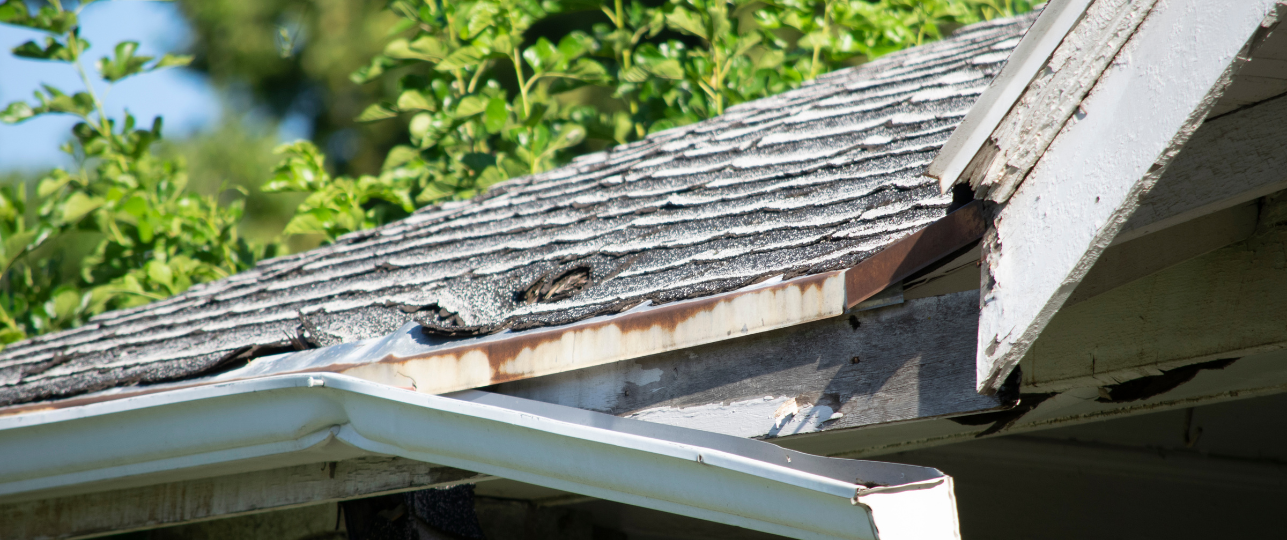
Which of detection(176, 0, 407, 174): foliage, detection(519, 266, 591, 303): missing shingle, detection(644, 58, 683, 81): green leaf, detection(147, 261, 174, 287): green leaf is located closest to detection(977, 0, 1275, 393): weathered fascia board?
detection(519, 266, 591, 303): missing shingle

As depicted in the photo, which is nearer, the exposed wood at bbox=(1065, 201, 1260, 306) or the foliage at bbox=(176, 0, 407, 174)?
the exposed wood at bbox=(1065, 201, 1260, 306)

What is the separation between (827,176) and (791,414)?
0.87 metres

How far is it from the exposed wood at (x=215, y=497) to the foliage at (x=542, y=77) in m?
2.08

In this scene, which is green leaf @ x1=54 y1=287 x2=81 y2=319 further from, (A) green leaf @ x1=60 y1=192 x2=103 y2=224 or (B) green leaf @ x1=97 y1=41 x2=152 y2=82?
(B) green leaf @ x1=97 y1=41 x2=152 y2=82

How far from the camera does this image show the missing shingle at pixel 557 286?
1670 mm

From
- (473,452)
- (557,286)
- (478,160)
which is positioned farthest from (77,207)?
(473,452)

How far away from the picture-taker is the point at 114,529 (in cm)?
193

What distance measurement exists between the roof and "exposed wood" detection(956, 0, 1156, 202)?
0.40 metres

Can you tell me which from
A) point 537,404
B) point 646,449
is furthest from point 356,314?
point 646,449

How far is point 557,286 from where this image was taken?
5.62 feet

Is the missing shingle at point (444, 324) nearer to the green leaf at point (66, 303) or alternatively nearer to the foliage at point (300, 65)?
the green leaf at point (66, 303)

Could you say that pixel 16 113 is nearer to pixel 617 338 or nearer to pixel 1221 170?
pixel 617 338

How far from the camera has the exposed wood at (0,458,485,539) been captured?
5.43 feet

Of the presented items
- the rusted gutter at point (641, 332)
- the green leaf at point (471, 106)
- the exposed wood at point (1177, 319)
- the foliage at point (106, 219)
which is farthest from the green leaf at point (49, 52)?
the exposed wood at point (1177, 319)
